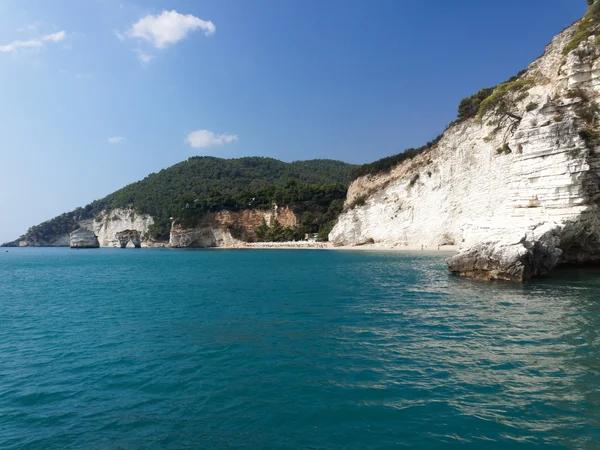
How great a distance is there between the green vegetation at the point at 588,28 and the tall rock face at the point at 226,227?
62.3m

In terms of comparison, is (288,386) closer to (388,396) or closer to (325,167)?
(388,396)

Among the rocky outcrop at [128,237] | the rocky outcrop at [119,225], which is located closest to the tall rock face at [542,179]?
the rocky outcrop at [128,237]

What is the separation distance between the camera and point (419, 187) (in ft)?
164

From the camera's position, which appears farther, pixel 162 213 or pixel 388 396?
pixel 162 213

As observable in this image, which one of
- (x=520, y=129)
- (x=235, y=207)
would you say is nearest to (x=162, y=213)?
(x=235, y=207)

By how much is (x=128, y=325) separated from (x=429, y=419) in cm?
950

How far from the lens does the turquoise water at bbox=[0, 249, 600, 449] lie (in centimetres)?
502

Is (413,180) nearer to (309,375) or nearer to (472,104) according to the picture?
(472,104)

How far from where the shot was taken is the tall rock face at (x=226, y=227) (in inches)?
Answer: 3408

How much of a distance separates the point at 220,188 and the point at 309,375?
11255 cm

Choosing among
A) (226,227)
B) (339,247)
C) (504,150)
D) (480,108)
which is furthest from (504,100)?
(226,227)

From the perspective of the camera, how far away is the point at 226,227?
3585 inches

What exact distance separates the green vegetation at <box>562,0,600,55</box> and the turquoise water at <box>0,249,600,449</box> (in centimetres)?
2043

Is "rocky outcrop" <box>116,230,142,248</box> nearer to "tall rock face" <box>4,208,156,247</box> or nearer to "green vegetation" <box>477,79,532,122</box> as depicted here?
"tall rock face" <box>4,208,156,247</box>
